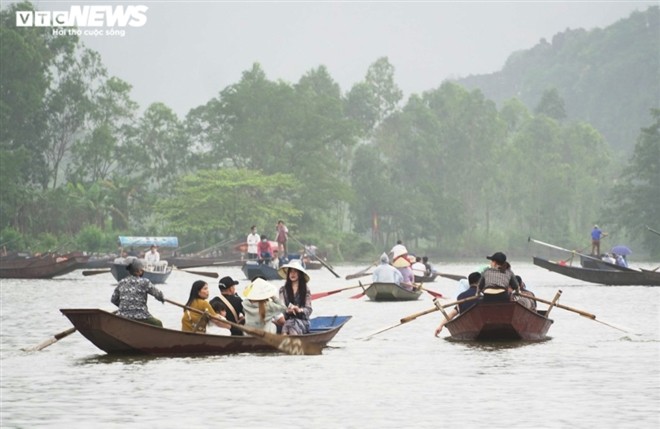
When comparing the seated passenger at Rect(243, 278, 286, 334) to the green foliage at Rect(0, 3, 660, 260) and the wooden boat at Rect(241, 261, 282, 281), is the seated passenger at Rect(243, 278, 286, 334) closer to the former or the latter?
the wooden boat at Rect(241, 261, 282, 281)

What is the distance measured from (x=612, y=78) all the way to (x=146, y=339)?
154 metres

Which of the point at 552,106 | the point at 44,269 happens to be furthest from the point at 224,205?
the point at 552,106

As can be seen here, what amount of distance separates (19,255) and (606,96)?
114 metres

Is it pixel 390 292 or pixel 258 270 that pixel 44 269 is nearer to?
pixel 258 270

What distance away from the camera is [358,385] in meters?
16.3

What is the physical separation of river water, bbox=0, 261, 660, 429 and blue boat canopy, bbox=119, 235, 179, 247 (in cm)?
5396

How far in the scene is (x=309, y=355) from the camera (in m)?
19.5

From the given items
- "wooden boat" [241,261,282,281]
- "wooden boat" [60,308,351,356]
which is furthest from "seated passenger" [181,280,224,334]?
"wooden boat" [241,261,282,281]

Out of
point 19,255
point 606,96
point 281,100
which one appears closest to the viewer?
point 19,255

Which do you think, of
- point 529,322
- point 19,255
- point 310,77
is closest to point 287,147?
point 310,77

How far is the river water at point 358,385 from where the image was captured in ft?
44.5

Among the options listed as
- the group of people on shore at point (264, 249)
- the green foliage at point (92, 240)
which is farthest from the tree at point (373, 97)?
the group of people on shore at point (264, 249)

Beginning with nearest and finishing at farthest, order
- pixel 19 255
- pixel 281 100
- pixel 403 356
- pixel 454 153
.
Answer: pixel 403 356
pixel 19 255
pixel 281 100
pixel 454 153

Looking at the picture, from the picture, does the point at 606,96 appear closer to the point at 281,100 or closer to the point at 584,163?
the point at 584,163
